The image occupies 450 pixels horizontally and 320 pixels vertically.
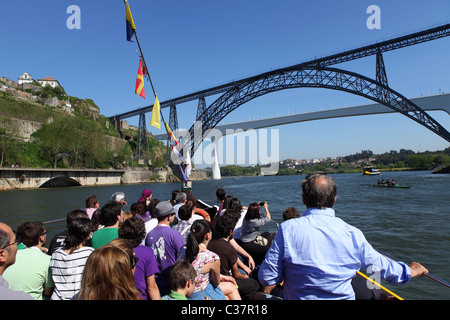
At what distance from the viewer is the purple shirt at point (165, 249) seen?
9.49ft

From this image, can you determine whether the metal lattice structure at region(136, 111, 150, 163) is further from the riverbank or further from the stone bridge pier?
the stone bridge pier

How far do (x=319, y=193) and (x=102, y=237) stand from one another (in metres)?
2.53

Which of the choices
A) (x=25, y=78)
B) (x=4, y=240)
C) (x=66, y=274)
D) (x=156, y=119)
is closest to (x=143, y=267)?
(x=66, y=274)

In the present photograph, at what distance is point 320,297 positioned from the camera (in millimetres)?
1622

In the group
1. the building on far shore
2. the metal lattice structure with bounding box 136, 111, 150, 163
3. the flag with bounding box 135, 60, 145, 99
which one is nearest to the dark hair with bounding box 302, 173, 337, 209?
the flag with bounding box 135, 60, 145, 99

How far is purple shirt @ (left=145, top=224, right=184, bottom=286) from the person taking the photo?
9.49ft

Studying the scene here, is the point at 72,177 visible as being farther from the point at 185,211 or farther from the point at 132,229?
the point at 132,229

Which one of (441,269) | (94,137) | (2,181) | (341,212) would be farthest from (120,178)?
(441,269)

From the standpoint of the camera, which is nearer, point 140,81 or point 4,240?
point 4,240

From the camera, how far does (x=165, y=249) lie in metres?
2.91

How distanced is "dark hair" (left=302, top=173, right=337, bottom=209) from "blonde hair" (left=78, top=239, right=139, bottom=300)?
1.20m

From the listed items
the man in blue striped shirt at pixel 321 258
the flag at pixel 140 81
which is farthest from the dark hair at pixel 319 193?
the flag at pixel 140 81

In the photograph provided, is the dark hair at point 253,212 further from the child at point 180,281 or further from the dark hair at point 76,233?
the dark hair at point 76,233
